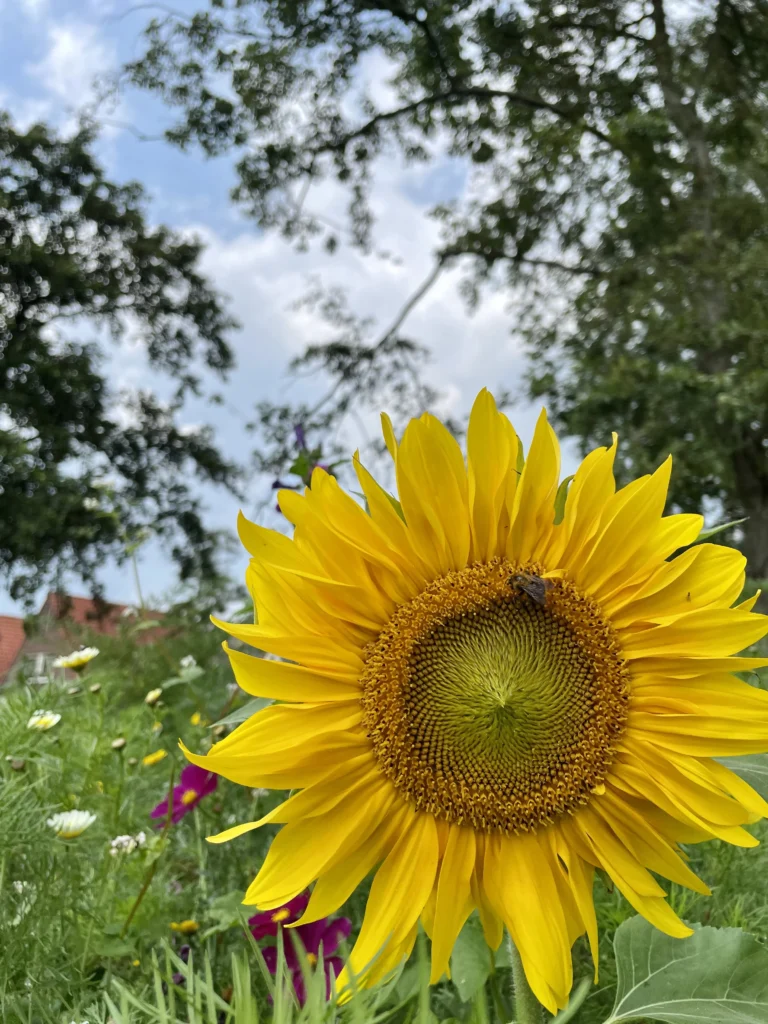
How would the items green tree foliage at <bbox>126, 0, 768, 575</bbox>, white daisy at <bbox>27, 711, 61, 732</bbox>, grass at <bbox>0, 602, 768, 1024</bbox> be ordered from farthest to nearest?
green tree foliage at <bbox>126, 0, 768, 575</bbox> → white daisy at <bbox>27, 711, 61, 732</bbox> → grass at <bbox>0, 602, 768, 1024</bbox>

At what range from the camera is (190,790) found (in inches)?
45.8

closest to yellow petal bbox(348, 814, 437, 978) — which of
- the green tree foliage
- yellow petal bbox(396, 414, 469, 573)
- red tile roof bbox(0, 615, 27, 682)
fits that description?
yellow petal bbox(396, 414, 469, 573)

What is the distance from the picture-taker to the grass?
0.54m

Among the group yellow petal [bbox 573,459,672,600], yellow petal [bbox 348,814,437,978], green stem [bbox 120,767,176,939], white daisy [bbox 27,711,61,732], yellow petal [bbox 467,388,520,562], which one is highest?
white daisy [bbox 27,711,61,732]

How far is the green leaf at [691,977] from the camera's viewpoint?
61 centimetres

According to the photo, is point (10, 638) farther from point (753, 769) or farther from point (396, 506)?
point (753, 769)

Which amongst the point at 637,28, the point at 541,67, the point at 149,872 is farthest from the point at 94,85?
the point at 149,872

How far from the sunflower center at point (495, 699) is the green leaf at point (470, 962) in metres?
0.15

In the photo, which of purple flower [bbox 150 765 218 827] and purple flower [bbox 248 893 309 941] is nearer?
purple flower [bbox 248 893 309 941]

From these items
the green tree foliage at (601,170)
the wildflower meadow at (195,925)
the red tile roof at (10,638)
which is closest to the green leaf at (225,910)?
the wildflower meadow at (195,925)

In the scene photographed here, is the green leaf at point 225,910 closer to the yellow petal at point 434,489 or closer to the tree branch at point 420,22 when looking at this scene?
the yellow petal at point 434,489

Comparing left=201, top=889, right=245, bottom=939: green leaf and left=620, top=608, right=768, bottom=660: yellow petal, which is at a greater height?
left=620, top=608, right=768, bottom=660: yellow petal

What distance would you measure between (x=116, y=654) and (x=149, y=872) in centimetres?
247

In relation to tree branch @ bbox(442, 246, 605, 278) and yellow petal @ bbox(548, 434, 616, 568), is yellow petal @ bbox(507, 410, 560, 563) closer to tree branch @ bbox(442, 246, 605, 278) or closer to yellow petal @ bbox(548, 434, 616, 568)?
yellow petal @ bbox(548, 434, 616, 568)
